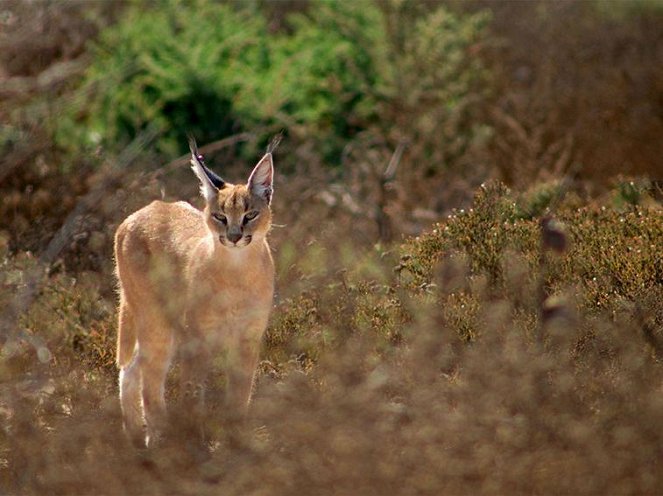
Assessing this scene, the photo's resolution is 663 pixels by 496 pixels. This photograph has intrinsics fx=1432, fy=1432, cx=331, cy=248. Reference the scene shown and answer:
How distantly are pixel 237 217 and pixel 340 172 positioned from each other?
16.5 feet

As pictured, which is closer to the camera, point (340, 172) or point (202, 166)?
point (202, 166)

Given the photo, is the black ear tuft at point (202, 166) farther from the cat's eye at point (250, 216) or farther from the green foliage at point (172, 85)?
the green foliage at point (172, 85)

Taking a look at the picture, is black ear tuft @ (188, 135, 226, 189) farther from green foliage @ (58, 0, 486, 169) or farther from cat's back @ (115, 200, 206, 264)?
green foliage @ (58, 0, 486, 169)

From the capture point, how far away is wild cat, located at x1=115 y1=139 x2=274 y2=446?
22.1 feet

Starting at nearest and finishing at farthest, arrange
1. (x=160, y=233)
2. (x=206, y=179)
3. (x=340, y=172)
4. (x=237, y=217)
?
(x=237, y=217) < (x=206, y=179) < (x=160, y=233) < (x=340, y=172)

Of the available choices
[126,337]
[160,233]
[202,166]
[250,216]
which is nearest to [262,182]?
[250,216]

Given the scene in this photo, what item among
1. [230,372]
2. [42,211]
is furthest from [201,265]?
[42,211]

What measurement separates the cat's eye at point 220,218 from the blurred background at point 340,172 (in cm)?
33

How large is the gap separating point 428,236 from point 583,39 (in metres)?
7.40

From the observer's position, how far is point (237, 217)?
695cm

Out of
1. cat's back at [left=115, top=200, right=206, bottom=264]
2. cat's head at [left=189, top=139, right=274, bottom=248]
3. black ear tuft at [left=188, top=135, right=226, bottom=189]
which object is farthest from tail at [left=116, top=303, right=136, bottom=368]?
black ear tuft at [left=188, top=135, right=226, bottom=189]

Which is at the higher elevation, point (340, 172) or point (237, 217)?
point (237, 217)

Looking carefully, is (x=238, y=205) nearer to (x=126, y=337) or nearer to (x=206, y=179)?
(x=206, y=179)

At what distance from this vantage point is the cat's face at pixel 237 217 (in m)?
6.88
